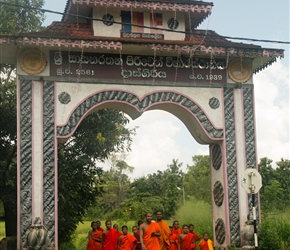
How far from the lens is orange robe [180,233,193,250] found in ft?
42.9

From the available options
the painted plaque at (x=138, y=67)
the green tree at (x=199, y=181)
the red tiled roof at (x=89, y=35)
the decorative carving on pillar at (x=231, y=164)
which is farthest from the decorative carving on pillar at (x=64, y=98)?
the green tree at (x=199, y=181)

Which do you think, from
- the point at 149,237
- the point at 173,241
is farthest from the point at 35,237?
the point at 173,241

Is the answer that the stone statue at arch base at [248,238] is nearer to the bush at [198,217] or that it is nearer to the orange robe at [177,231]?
the orange robe at [177,231]

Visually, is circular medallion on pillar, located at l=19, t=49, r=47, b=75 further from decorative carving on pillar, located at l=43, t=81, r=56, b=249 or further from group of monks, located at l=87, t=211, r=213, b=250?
group of monks, located at l=87, t=211, r=213, b=250

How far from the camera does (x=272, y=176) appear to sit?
34625 millimetres

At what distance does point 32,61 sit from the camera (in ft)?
42.7

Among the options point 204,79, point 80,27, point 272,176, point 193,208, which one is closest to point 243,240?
point 204,79

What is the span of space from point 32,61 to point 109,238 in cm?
464

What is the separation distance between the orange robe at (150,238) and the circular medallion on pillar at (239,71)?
4616 mm

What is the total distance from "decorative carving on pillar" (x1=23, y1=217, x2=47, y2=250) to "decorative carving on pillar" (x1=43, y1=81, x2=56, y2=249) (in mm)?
204

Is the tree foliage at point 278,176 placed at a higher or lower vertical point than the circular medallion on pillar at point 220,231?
higher

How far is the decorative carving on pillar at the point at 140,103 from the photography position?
13039 mm

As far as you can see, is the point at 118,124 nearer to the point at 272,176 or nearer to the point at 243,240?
the point at 243,240

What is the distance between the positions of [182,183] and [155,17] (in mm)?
27876
